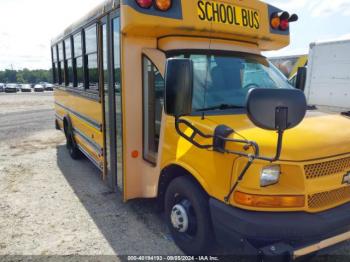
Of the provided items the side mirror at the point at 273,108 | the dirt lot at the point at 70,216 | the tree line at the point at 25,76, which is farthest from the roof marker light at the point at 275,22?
the tree line at the point at 25,76

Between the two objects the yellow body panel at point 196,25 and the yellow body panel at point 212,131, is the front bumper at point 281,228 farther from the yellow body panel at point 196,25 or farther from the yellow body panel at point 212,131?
the yellow body panel at point 196,25

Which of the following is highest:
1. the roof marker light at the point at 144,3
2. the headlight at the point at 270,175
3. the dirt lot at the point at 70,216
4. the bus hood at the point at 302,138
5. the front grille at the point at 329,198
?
the roof marker light at the point at 144,3

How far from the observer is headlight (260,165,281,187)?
231cm

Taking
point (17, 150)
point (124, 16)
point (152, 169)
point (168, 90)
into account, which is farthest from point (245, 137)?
point (17, 150)

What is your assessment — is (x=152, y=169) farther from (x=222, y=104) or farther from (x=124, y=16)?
(x=124, y=16)

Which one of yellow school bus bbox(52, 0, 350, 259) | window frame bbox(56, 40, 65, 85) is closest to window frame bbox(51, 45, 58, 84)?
window frame bbox(56, 40, 65, 85)

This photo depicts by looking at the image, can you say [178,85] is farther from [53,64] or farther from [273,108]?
[53,64]

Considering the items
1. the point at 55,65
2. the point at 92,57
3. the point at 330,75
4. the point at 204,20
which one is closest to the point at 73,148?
the point at 55,65

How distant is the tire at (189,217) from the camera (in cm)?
277

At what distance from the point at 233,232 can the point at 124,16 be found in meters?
2.32

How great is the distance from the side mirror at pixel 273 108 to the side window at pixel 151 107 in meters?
1.58

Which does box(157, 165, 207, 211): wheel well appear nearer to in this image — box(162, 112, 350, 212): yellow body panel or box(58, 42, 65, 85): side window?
box(162, 112, 350, 212): yellow body panel

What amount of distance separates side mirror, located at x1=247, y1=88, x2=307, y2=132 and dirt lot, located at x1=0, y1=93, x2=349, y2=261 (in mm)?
1924

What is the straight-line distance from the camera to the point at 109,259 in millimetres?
3166
